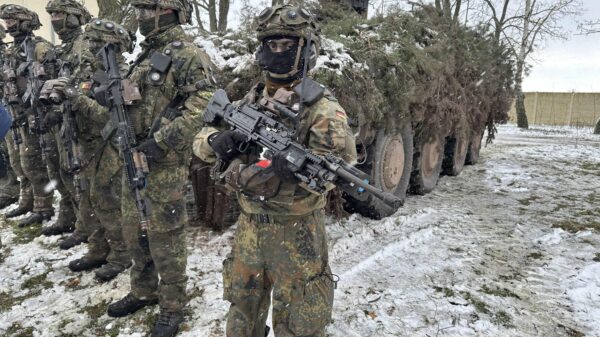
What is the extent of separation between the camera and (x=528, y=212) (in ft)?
18.1

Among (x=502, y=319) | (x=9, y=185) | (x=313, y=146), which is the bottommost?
(x=502, y=319)

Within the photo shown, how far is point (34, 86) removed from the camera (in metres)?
4.22

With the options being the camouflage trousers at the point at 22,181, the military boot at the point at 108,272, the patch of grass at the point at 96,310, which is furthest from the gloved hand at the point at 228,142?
the camouflage trousers at the point at 22,181

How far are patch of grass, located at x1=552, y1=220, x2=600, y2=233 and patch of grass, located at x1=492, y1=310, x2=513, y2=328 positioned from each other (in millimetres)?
2348

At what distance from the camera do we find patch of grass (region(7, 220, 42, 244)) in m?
4.55

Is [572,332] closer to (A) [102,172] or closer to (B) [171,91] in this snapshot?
(B) [171,91]

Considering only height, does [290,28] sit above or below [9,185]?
above

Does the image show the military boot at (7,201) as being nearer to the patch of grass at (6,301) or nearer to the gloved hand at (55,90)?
the patch of grass at (6,301)

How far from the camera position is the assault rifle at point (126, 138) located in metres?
2.70

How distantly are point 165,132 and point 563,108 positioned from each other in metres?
27.6

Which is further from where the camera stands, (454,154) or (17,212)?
(454,154)

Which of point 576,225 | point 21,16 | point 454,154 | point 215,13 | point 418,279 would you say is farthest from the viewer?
point 215,13

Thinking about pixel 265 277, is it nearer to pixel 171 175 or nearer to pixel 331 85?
pixel 171 175

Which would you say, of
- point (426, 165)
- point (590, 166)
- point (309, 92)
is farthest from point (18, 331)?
point (590, 166)
